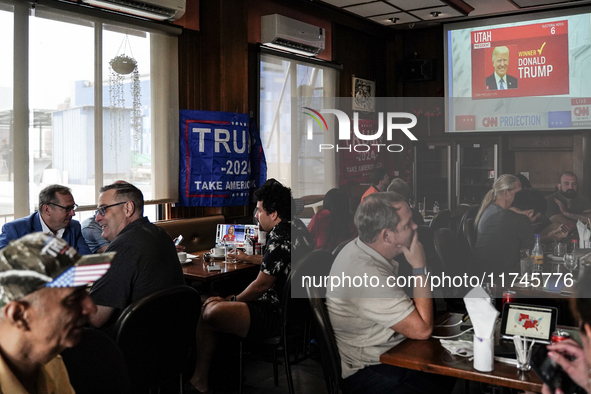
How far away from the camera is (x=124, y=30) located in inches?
181

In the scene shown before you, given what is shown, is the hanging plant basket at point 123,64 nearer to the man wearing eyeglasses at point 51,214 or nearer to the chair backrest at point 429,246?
the man wearing eyeglasses at point 51,214

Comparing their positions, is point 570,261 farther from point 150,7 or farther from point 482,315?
point 150,7

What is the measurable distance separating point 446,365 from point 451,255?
1.95m

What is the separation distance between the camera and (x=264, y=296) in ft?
10.6

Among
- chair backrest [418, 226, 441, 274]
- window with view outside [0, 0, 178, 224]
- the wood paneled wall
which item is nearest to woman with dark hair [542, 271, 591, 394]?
chair backrest [418, 226, 441, 274]

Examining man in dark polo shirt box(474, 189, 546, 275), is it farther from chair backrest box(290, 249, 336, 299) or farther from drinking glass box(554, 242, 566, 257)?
chair backrest box(290, 249, 336, 299)

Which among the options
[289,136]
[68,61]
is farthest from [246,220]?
[68,61]

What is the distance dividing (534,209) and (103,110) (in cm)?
365

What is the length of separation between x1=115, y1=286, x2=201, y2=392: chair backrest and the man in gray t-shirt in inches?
24.8

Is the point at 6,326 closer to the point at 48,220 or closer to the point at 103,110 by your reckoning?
the point at 48,220

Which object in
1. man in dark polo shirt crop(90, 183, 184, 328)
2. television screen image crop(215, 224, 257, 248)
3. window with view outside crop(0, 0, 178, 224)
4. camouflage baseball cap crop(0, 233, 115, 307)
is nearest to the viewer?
camouflage baseball cap crop(0, 233, 115, 307)

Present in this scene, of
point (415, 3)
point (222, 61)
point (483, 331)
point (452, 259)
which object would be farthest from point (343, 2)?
point (483, 331)

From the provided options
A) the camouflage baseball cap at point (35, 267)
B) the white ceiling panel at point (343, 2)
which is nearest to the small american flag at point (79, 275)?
the camouflage baseball cap at point (35, 267)

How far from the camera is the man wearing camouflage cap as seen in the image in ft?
3.76
